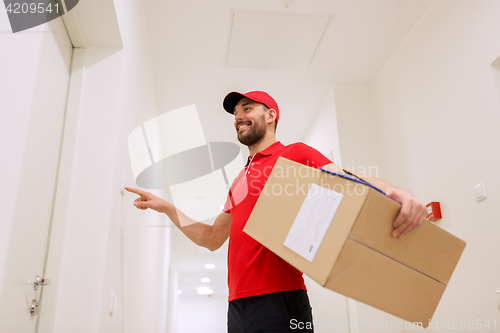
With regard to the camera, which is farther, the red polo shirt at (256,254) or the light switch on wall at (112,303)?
the light switch on wall at (112,303)

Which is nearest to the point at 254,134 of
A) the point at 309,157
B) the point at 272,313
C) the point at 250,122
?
the point at 250,122

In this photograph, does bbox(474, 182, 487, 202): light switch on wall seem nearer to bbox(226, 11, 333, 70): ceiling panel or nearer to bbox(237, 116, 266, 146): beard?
bbox(237, 116, 266, 146): beard

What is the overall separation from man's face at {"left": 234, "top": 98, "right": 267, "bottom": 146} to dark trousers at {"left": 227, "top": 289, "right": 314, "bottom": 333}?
26.4 inches

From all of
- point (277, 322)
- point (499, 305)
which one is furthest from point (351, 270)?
point (499, 305)

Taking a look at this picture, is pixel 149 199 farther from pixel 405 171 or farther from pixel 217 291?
pixel 217 291

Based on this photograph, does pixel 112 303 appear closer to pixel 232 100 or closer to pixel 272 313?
pixel 272 313

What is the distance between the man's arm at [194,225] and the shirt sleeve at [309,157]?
0.47 metres

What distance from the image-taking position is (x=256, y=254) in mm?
1218

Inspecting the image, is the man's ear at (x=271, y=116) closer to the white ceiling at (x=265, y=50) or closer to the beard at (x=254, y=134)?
the beard at (x=254, y=134)

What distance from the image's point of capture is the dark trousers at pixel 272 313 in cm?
111

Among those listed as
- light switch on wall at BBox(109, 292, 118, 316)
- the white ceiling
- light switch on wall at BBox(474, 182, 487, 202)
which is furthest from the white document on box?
the white ceiling

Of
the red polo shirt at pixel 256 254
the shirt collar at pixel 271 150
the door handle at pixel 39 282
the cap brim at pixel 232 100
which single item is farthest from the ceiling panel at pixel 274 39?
the door handle at pixel 39 282

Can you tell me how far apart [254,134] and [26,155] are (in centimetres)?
83

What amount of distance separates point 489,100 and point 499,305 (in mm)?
933
